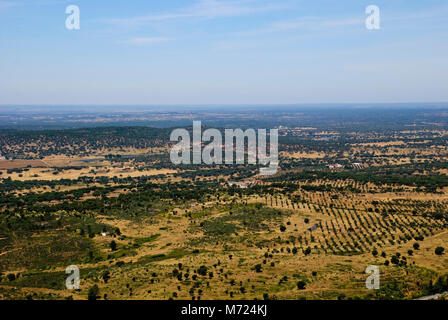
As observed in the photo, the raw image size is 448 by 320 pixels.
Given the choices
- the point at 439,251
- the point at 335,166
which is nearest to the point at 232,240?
the point at 439,251

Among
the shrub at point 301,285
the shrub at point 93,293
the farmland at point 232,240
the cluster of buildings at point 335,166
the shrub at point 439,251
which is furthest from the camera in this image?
the cluster of buildings at point 335,166

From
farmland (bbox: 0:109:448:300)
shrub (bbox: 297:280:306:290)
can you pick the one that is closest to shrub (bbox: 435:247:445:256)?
farmland (bbox: 0:109:448:300)

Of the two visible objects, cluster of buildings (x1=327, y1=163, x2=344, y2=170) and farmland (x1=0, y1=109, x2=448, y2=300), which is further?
cluster of buildings (x1=327, y1=163, x2=344, y2=170)

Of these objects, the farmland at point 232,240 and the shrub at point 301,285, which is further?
the farmland at point 232,240

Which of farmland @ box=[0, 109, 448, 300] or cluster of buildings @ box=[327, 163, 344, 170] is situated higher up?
cluster of buildings @ box=[327, 163, 344, 170]

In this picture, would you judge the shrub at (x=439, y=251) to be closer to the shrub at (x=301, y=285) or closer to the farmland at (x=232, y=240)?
the farmland at (x=232, y=240)

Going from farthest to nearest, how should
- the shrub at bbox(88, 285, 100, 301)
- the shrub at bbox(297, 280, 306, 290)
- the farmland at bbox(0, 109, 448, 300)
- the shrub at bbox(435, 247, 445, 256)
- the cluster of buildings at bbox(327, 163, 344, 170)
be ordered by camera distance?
the cluster of buildings at bbox(327, 163, 344, 170)
the shrub at bbox(435, 247, 445, 256)
the farmland at bbox(0, 109, 448, 300)
the shrub at bbox(297, 280, 306, 290)
the shrub at bbox(88, 285, 100, 301)

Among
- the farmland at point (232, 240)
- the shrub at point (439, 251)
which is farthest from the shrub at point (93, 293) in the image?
the shrub at point (439, 251)

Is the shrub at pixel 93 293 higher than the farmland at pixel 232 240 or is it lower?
higher

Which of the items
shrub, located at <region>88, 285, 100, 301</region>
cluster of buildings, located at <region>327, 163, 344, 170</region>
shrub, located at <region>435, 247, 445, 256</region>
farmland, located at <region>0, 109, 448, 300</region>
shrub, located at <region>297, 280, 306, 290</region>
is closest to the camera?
shrub, located at <region>88, 285, 100, 301</region>

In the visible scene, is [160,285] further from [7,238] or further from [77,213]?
[77,213]

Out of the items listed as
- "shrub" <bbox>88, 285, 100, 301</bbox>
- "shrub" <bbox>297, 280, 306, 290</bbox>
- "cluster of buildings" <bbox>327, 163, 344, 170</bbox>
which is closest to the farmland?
"shrub" <bbox>297, 280, 306, 290</bbox>

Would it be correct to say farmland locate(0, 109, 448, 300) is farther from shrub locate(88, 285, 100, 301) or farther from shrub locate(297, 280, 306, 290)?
shrub locate(88, 285, 100, 301)
